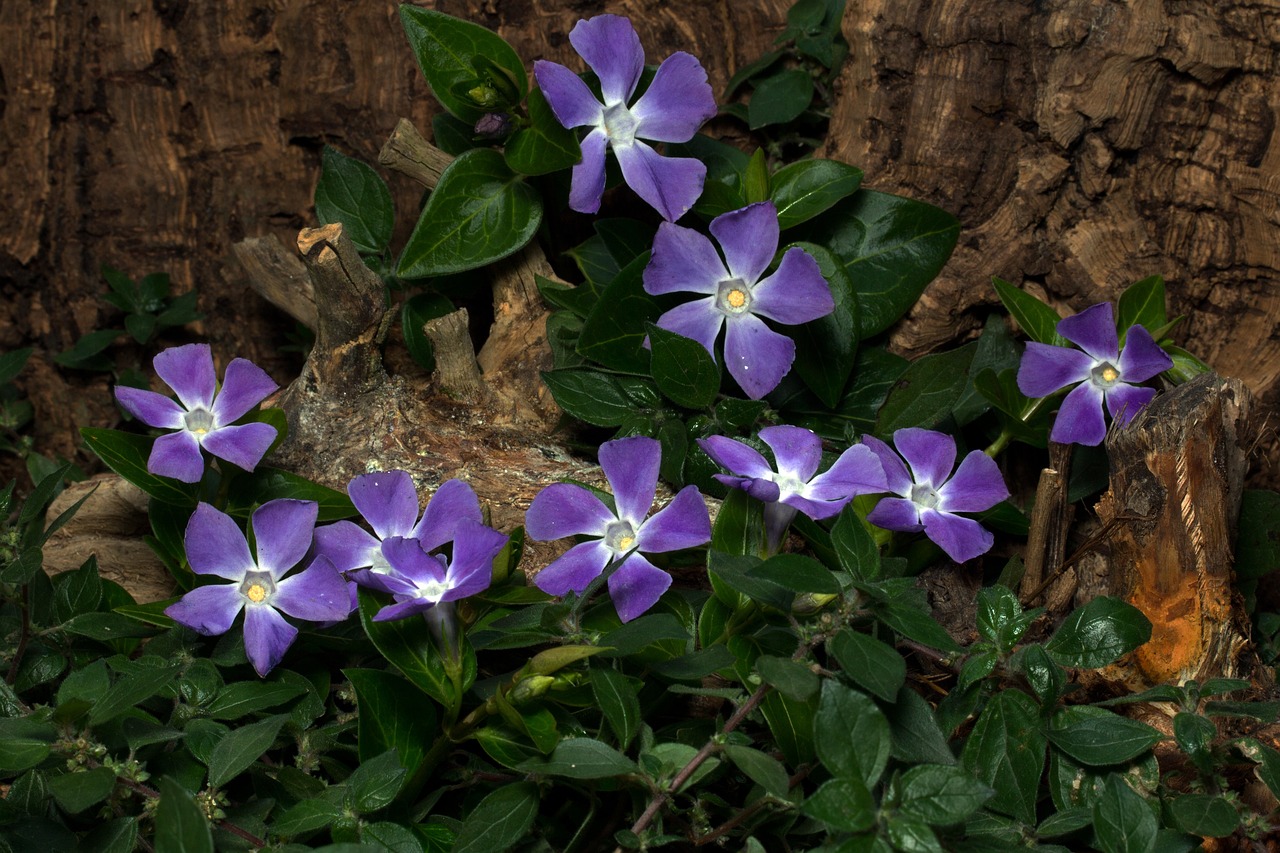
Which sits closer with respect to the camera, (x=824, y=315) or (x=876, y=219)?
(x=824, y=315)

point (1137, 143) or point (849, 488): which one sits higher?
point (1137, 143)

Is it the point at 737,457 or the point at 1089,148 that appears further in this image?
the point at 1089,148

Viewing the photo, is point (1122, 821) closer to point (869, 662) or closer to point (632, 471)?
point (869, 662)

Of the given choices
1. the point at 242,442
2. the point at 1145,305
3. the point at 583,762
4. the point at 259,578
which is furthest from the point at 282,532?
the point at 1145,305

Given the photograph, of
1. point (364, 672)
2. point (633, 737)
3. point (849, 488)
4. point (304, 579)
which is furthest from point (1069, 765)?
point (304, 579)

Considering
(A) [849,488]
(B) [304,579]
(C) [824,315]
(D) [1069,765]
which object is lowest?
(D) [1069,765]

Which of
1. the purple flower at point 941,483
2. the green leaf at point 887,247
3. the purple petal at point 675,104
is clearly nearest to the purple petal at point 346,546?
the purple flower at point 941,483

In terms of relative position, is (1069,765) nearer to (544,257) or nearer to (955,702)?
(955,702)
